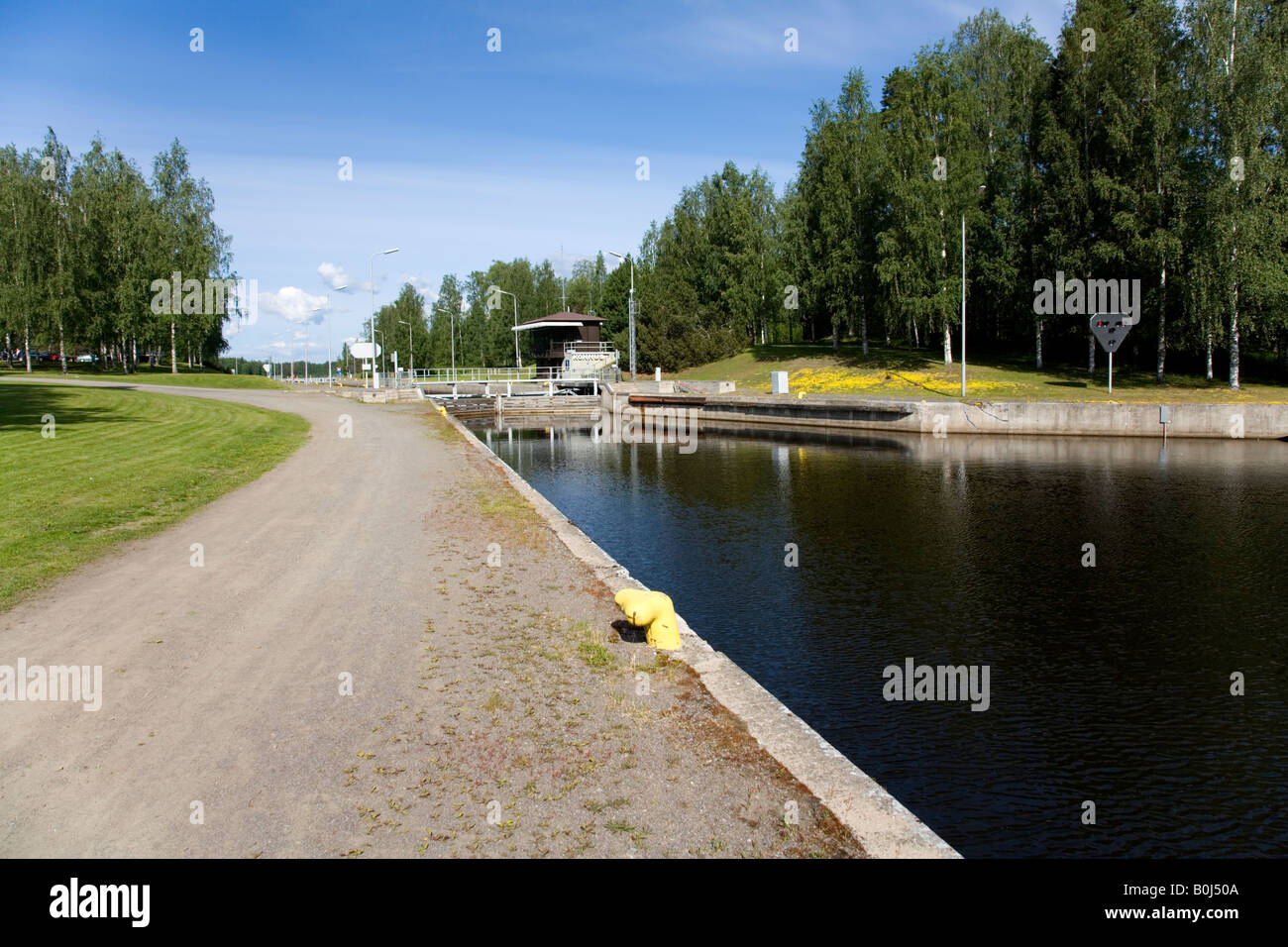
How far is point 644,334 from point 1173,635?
6174cm

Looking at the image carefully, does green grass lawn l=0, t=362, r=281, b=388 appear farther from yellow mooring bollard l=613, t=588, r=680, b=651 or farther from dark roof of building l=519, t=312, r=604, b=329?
yellow mooring bollard l=613, t=588, r=680, b=651

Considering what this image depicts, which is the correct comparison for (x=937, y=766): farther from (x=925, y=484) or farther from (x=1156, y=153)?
(x=1156, y=153)

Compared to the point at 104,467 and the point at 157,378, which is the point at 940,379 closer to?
the point at 104,467

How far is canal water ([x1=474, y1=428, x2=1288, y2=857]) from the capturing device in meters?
7.12

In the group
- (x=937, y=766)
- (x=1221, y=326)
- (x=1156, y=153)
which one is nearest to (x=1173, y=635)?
(x=937, y=766)

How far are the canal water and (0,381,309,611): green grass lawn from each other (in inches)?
315

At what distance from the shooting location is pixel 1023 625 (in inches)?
459

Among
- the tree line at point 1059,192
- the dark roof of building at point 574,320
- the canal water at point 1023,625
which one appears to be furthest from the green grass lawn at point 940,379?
the dark roof of building at point 574,320

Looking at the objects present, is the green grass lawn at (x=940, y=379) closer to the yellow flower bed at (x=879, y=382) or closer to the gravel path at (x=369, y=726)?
the yellow flower bed at (x=879, y=382)

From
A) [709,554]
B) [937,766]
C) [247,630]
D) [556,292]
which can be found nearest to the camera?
[937,766]

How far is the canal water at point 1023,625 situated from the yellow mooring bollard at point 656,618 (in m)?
1.61

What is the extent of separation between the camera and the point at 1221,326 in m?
37.2

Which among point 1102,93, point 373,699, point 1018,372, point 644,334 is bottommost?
point 373,699

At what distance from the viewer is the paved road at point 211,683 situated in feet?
16.1
